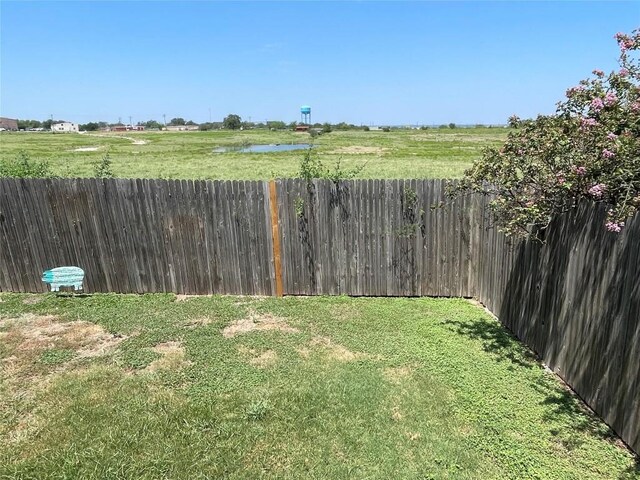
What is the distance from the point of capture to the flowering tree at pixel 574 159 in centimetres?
327

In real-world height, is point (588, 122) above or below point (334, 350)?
above

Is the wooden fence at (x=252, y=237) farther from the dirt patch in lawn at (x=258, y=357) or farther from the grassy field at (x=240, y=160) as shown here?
the dirt patch in lawn at (x=258, y=357)

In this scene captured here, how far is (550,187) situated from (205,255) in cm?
487

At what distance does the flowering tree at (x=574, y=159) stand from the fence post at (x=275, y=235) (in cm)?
288

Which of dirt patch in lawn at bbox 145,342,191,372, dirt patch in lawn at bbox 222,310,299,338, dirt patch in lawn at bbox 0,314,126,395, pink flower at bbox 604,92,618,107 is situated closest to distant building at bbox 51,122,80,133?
dirt patch in lawn at bbox 0,314,126,395

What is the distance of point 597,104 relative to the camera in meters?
3.70

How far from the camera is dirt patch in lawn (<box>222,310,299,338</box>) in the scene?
207 inches

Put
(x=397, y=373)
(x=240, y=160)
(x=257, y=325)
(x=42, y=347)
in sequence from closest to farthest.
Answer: (x=397, y=373) < (x=42, y=347) < (x=257, y=325) < (x=240, y=160)

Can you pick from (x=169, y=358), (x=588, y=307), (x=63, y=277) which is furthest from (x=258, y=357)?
(x=63, y=277)

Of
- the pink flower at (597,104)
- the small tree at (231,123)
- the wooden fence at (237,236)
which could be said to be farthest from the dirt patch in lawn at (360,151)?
the small tree at (231,123)

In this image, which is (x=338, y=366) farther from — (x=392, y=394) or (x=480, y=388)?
(x=480, y=388)

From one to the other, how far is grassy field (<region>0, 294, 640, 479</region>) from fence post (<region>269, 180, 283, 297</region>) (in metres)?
0.84

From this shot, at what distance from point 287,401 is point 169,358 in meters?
Result: 1.66

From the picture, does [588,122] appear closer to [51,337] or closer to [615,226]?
[615,226]
